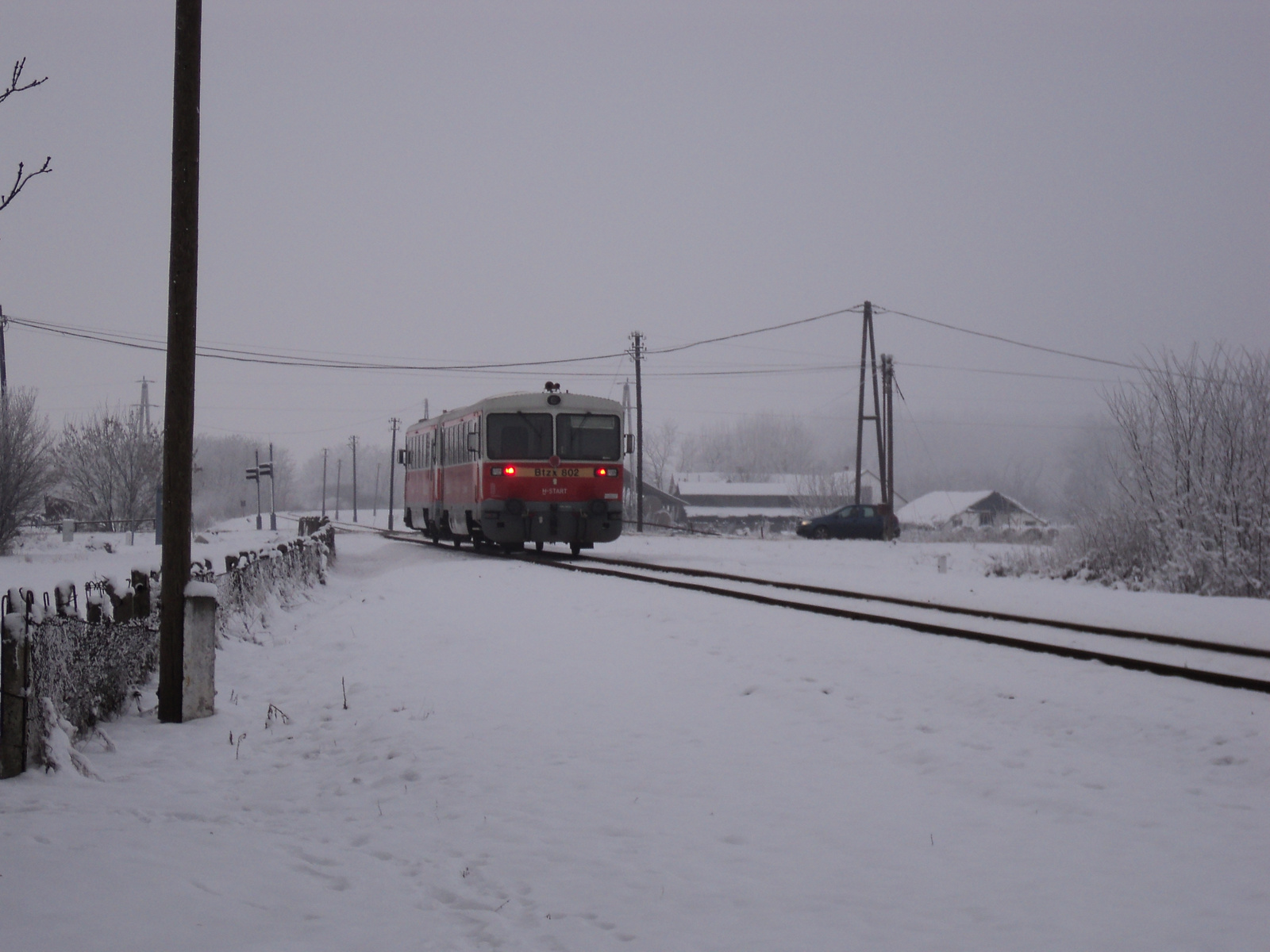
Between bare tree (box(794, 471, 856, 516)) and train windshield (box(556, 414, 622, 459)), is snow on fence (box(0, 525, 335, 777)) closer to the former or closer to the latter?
train windshield (box(556, 414, 622, 459))

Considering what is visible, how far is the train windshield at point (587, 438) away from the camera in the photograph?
820 inches

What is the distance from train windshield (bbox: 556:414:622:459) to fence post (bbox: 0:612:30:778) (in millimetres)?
15332

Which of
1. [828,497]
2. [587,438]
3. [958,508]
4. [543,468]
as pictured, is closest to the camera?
[543,468]

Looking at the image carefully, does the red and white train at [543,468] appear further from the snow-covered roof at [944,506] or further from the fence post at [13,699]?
the snow-covered roof at [944,506]

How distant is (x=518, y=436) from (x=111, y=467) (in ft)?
106

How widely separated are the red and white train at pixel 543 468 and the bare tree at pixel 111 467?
94.7 feet

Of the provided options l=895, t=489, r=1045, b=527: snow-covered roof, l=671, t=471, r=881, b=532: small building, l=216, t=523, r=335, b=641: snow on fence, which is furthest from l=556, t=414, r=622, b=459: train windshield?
l=895, t=489, r=1045, b=527: snow-covered roof

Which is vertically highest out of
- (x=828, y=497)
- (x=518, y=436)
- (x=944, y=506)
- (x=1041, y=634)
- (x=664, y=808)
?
(x=518, y=436)

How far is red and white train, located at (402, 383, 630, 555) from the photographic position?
20188mm

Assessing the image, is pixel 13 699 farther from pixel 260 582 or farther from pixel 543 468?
pixel 543 468

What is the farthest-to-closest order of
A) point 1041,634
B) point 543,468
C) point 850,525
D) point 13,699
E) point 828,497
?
point 828,497
point 850,525
point 543,468
point 1041,634
point 13,699

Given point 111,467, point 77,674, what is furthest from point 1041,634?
point 111,467

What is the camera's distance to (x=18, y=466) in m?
27.9

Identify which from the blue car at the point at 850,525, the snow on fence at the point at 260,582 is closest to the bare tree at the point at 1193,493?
the snow on fence at the point at 260,582
